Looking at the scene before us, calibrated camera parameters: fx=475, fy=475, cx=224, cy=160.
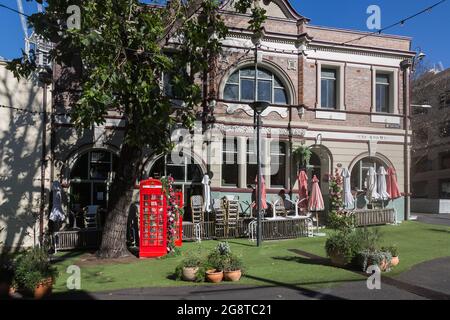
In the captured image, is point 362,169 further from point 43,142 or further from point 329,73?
point 43,142

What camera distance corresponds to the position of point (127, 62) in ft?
38.4

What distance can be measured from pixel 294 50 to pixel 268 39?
1295mm

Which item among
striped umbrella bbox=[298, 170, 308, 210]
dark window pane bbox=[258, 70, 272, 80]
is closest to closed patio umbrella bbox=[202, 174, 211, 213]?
striped umbrella bbox=[298, 170, 308, 210]

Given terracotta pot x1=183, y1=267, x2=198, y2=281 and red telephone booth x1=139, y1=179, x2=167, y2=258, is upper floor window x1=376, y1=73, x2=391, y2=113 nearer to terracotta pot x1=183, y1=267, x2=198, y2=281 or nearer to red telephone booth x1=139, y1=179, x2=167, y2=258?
red telephone booth x1=139, y1=179, x2=167, y2=258

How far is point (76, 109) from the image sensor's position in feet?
33.9

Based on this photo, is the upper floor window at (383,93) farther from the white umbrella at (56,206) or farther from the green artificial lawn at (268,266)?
the white umbrella at (56,206)

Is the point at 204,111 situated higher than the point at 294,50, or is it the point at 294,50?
the point at 294,50

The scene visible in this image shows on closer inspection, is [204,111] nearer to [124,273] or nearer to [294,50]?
[294,50]

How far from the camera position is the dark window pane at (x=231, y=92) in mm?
20562

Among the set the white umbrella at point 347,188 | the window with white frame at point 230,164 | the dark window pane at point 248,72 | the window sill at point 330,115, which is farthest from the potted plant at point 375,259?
the dark window pane at point 248,72

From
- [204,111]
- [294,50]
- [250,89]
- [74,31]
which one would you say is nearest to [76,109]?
[74,31]

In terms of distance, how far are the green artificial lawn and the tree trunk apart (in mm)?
789

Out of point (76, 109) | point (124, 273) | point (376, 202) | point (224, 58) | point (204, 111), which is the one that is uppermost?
point (224, 58)

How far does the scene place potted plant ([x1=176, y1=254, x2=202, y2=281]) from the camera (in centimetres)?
1002
